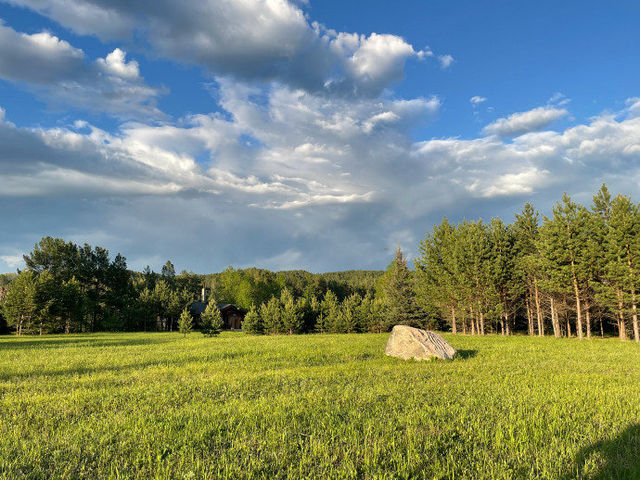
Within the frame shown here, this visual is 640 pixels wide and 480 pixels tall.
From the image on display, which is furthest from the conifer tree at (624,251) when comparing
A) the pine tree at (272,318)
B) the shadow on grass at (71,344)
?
the pine tree at (272,318)

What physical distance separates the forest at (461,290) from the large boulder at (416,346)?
2486 cm

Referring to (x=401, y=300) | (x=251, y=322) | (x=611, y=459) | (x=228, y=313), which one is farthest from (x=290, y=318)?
(x=611, y=459)

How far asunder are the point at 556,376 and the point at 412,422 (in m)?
8.72

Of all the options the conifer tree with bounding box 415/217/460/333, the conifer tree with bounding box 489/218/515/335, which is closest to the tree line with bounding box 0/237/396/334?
the conifer tree with bounding box 415/217/460/333

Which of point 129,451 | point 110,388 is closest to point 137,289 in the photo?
point 110,388

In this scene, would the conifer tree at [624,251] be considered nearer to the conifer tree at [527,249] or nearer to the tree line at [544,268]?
the tree line at [544,268]

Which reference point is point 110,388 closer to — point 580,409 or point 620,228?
point 580,409

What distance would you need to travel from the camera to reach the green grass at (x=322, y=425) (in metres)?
4.98

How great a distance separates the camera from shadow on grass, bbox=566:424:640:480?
4.82m

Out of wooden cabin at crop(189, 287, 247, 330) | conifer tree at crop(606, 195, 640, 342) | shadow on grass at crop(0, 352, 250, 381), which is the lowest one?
wooden cabin at crop(189, 287, 247, 330)

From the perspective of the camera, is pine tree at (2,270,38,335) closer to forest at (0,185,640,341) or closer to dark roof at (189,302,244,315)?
forest at (0,185,640,341)

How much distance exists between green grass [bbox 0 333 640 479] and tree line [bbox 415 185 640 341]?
24206mm

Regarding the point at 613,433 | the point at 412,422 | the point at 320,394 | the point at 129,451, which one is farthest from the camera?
the point at 320,394

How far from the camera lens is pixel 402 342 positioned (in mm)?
16375
